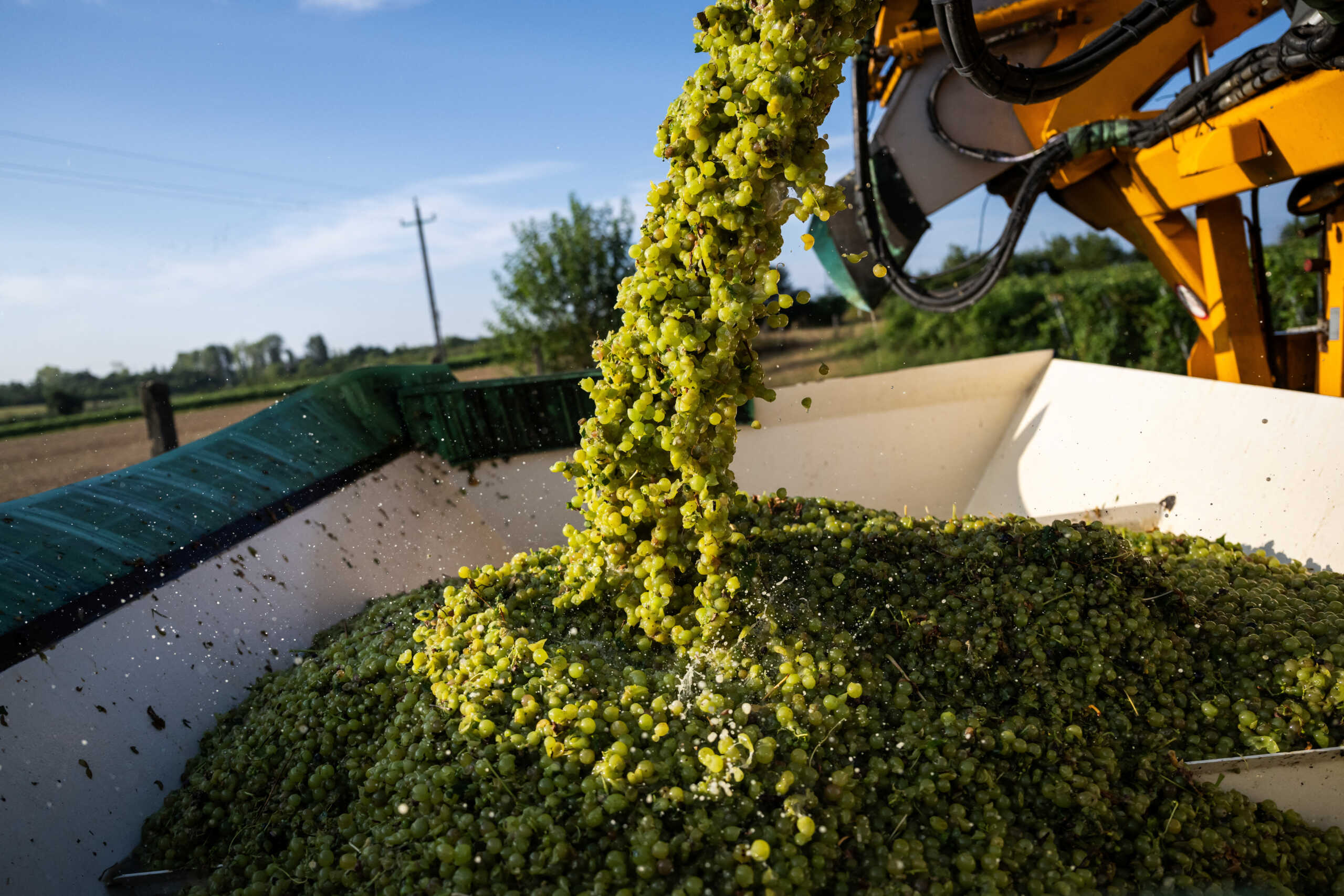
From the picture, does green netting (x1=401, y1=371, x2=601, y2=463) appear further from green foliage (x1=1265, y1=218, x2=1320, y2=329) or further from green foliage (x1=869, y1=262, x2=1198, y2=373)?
green foliage (x1=1265, y1=218, x2=1320, y2=329)

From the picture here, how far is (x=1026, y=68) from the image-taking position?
255 cm

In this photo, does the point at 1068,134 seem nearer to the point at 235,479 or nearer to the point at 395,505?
the point at 395,505

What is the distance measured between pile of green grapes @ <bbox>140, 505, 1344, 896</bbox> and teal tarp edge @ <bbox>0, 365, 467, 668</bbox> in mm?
561

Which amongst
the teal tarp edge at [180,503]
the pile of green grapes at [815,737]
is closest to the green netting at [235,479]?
the teal tarp edge at [180,503]

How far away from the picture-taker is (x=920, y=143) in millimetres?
4355

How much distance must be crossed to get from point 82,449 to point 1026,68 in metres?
20.6

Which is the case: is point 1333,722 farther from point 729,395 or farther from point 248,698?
point 248,698

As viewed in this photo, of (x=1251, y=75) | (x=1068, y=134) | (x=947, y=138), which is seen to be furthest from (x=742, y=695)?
(x=947, y=138)

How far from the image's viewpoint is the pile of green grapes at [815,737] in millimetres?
1527

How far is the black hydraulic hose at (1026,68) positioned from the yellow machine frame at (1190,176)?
89 centimetres

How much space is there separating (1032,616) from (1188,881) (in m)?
0.69

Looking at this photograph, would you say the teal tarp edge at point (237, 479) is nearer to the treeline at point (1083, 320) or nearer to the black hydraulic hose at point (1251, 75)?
the black hydraulic hose at point (1251, 75)

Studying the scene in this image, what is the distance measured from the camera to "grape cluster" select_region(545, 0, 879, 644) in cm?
170

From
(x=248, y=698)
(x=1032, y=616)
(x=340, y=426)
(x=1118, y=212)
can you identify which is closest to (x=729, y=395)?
(x=1032, y=616)
